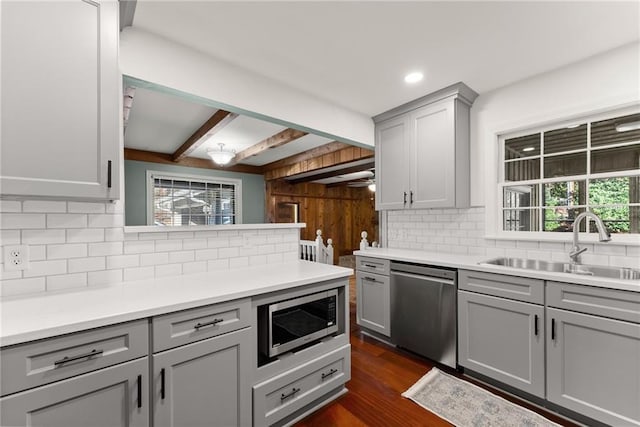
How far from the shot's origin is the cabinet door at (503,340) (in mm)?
1857

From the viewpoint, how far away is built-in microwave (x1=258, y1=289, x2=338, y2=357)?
162 centimetres

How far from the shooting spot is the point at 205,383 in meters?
1.37

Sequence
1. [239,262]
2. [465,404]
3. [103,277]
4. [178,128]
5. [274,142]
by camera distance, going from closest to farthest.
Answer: [103,277]
[465,404]
[239,262]
[178,128]
[274,142]

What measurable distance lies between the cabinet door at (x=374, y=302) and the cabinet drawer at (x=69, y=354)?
6.78 feet

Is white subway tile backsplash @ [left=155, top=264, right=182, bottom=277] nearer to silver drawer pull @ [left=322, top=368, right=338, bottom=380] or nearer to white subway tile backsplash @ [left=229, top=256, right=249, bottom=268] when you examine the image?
white subway tile backsplash @ [left=229, top=256, right=249, bottom=268]

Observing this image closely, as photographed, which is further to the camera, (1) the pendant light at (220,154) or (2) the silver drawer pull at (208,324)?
(1) the pendant light at (220,154)

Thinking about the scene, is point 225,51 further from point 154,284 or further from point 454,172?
point 454,172

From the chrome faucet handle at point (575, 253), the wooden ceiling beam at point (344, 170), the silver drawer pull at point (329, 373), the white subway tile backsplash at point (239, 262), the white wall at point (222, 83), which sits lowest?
the silver drawer pull at point (329, 373)

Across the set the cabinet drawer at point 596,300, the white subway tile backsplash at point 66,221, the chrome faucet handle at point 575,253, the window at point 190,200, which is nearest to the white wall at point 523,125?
the chrome faucet handle at point 575,253

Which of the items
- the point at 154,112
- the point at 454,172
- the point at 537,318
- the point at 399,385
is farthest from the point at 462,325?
the point at 154,112

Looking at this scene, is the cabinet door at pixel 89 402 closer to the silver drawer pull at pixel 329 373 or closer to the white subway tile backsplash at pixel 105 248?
the white subway tile backsplash at pixel 105 248

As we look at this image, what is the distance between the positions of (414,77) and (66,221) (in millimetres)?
2601

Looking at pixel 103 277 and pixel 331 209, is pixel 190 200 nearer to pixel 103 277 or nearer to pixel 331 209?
pixel 331 209

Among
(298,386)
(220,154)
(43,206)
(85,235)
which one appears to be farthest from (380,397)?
(220,154)
